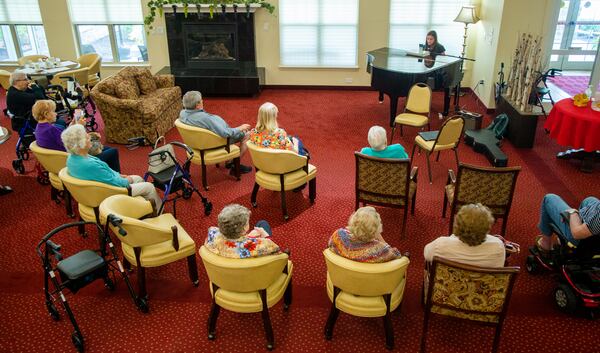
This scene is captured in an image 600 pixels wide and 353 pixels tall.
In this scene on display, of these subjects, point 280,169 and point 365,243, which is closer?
point 365,243

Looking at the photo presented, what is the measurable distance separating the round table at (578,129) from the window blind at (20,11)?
946 centimetres

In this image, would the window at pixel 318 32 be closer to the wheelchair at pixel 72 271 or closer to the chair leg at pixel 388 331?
the wheelchair at pixel 72 271

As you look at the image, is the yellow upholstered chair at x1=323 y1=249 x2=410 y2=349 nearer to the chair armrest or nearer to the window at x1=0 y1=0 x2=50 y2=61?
the chair armrest

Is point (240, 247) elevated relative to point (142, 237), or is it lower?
elevated

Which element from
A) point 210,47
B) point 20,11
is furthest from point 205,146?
point 20,11

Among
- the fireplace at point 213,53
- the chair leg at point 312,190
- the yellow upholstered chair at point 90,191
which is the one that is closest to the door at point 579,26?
the fireplace at point 213,53

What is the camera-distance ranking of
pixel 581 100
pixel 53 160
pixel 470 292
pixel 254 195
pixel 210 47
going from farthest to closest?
1. pixel 210 47
2. pixel 581 100
3. pixel 254 195
4. pixel 53 160
5. pixel 470 292

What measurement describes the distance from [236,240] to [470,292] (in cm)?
145

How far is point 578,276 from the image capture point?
3719 millimetres

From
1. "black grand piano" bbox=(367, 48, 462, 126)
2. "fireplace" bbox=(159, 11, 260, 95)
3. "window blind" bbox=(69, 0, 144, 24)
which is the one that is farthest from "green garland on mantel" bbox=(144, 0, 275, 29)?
"black grand piano" bbox=(367, 48, 462, 126)

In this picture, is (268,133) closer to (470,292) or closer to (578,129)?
(470,292)

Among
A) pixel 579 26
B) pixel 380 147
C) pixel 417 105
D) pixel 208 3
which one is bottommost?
pixel 417 105

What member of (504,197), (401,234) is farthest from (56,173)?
(504,197)

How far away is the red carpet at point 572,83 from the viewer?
8797 mm
